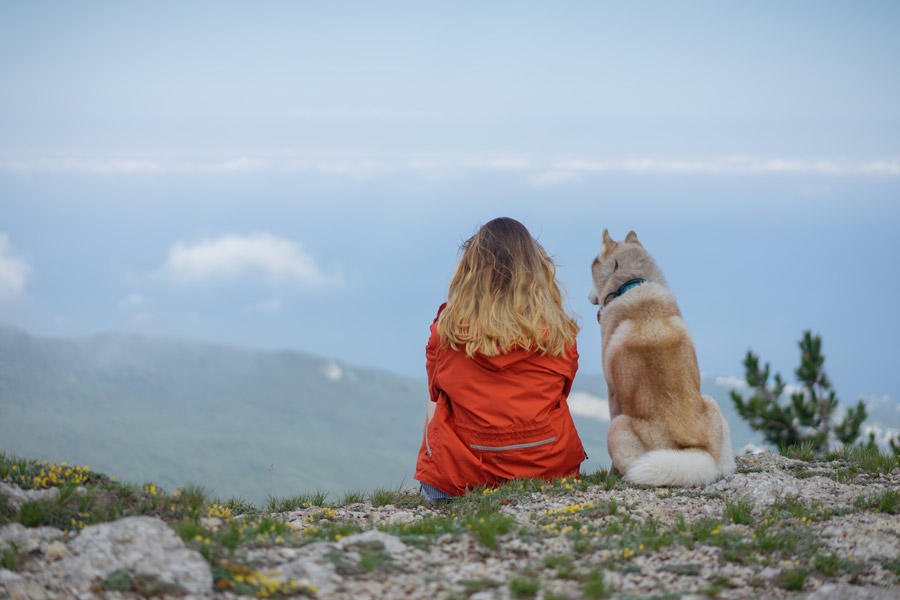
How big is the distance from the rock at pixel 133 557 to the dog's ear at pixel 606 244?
510cm

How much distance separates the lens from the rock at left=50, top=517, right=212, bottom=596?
3.95 metres

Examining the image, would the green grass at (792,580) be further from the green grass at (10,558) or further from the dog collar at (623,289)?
the green grass at (10,558)

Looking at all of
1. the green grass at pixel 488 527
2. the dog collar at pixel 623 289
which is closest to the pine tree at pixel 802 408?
the dog collar at pixel 623 289

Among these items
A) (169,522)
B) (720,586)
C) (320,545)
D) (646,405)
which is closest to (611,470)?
(646,405)

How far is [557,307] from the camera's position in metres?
6.55

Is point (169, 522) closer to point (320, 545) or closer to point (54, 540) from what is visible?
point (54, 540)

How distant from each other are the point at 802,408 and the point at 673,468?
401 inches

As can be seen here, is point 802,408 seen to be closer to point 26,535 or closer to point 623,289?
point 623,289

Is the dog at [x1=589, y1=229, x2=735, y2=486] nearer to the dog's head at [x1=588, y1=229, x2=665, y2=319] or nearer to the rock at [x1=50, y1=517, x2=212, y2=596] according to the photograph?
the dog's head at [x1=588, y1=229, x2=665, y2=319]

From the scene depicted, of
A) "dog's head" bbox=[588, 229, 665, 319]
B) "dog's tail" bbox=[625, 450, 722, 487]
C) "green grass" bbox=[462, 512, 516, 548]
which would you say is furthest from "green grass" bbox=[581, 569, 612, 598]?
"dog's head" bbox=[588, 229, 665, 319]

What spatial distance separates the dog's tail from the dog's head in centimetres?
167

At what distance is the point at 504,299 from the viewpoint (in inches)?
248

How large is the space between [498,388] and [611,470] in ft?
5.27

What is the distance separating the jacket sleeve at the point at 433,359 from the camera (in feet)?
21.2
